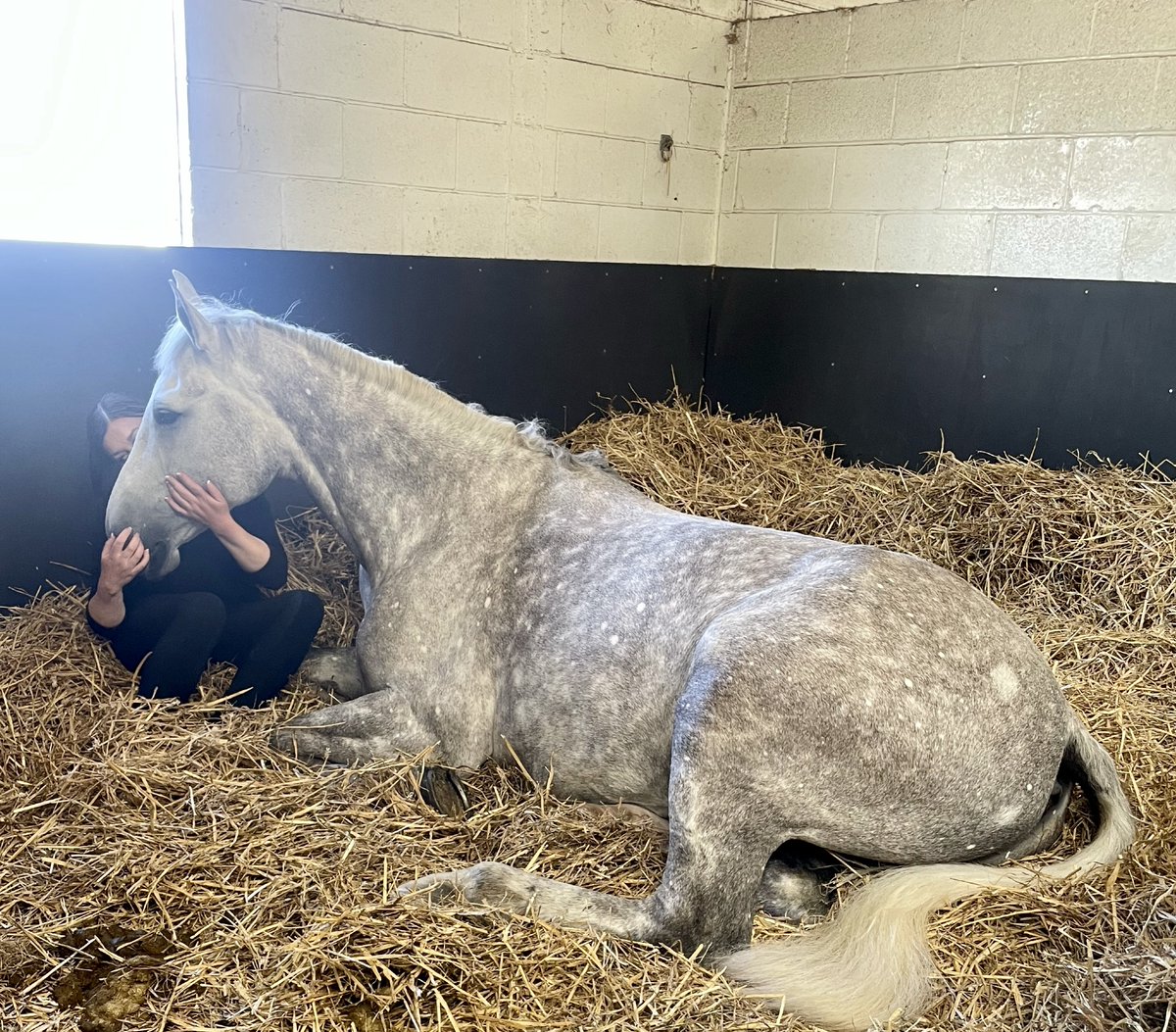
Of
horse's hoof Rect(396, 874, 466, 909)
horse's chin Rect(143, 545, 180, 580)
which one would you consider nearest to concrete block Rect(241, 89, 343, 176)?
horse's chin Rect(143, 545, 180, 580)

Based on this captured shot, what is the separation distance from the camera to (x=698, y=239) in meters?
5.66

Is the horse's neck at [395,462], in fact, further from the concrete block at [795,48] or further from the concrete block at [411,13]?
the concrete block at [795,48]

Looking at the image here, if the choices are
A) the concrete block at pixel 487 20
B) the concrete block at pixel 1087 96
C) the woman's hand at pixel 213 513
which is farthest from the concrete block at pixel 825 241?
the woman's hand at pixel 213 513

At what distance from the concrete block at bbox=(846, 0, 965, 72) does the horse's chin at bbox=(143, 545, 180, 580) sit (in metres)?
3.97

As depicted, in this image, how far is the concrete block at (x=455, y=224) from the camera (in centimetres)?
450

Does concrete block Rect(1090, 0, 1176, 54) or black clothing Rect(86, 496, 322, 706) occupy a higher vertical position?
concrete block Rect(1090, 0, 1176, 54)

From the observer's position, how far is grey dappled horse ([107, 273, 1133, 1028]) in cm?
214

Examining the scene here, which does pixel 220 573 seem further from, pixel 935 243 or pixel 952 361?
pixel 935 243

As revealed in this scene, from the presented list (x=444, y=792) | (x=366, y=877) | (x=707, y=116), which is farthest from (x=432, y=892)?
(x=707, y=116)

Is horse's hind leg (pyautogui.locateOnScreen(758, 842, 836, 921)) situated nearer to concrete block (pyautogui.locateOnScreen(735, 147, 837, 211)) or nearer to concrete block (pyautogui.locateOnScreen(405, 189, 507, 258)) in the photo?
concrete block (pyautogui.locateOnScreen(405, 189, 507, 258))

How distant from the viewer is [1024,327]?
184 inches

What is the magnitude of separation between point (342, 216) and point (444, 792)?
2564 millimetres

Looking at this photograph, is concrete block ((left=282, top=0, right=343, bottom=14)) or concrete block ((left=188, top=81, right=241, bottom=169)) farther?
concrete block ((left=282, top=0, right=343, bottom=14))

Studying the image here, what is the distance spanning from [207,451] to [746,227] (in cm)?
357
